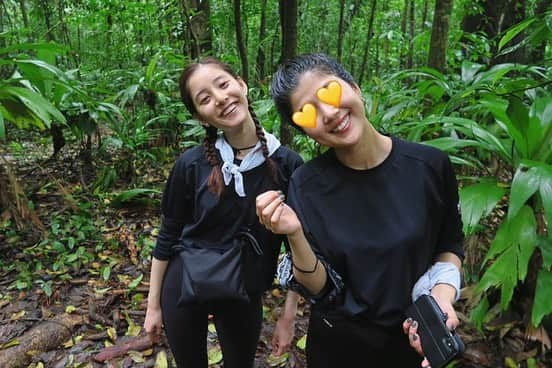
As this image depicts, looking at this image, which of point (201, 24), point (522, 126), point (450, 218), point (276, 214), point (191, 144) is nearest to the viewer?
point (276, 214)

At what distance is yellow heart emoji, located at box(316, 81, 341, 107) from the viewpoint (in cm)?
100

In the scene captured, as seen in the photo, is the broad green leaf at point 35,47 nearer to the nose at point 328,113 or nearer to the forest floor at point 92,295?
the forest floor at point 92,295

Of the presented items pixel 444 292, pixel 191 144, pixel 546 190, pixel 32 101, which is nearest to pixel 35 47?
pixel 32 101

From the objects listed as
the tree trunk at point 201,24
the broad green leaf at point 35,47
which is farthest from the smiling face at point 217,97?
the tree trunk at point 201,24

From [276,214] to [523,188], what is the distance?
1.26 meters

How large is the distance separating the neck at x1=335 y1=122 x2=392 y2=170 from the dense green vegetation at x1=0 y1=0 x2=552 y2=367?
0.47m

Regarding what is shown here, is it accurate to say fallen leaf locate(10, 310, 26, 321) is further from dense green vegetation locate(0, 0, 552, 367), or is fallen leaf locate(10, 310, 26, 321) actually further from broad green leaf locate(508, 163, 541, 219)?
broad green leaf locate(508, 163, 541, 219)

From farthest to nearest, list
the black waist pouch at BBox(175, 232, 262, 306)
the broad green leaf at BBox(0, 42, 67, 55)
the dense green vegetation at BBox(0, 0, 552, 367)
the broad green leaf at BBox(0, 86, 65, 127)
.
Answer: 1. the broad green leaf at BBox(0, 42, 67, 55)
2. the broad green leaf at BBox(0, 86, 65, 127)
3. the dense green vegetation at BBox(0, 0, 552, 367)
4. the black waist pouch at BBox(175, 232, 262, 306)

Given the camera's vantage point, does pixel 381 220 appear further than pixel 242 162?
No

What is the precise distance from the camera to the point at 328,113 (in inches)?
38.9

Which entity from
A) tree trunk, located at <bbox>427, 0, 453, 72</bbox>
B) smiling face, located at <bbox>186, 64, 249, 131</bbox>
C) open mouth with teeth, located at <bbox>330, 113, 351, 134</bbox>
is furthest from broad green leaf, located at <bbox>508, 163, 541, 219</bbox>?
tree trunk, located at <bbox>427, 0, 453, 72</bbox>

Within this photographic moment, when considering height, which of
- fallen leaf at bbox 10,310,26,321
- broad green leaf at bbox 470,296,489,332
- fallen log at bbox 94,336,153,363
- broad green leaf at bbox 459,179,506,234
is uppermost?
broad green leaf at bbox 459,179,506,234

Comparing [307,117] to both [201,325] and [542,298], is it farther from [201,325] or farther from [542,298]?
[542,298]

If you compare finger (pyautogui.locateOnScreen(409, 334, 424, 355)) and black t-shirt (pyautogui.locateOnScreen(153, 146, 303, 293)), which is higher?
black t-shirt (pyautogui.locateOnScreen(153, 146, 303, 293))
